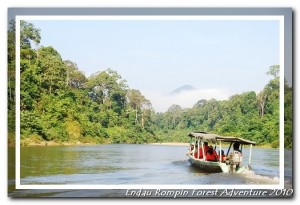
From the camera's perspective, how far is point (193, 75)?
727 cm

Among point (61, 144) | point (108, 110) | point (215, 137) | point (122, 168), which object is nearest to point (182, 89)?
point (215, 137)

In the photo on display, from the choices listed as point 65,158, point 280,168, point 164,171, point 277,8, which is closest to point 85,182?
point 65,158

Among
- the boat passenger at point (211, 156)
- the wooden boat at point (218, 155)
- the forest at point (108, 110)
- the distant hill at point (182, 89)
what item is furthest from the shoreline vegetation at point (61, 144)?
the distant hill at point (182, 89)

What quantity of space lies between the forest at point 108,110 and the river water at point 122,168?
13 centimetres

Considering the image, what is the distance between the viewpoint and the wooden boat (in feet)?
24.4

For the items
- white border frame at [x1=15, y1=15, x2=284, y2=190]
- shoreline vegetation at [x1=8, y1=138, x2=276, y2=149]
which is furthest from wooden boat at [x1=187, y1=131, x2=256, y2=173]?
white border frame at [x1=15, y1=15, x2=284, y2=190]

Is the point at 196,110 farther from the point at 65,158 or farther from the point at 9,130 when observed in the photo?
the point at 9,130

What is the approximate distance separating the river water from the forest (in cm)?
13

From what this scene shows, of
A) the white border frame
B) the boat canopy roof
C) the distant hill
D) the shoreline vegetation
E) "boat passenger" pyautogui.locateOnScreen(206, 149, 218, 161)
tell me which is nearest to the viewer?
the white border frame

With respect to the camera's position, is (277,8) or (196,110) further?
(196,110)

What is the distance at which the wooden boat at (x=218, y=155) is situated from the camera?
7.44 metres

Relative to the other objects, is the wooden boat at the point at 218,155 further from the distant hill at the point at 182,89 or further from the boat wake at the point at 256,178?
the distant hill at the point at 182,89

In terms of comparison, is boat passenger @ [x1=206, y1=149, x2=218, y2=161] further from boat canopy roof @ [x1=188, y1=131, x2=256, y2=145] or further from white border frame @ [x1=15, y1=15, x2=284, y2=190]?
white border frame @ [x1=15, y1=15, x2=284, y2=190]

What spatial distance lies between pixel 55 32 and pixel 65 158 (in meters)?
1.49
